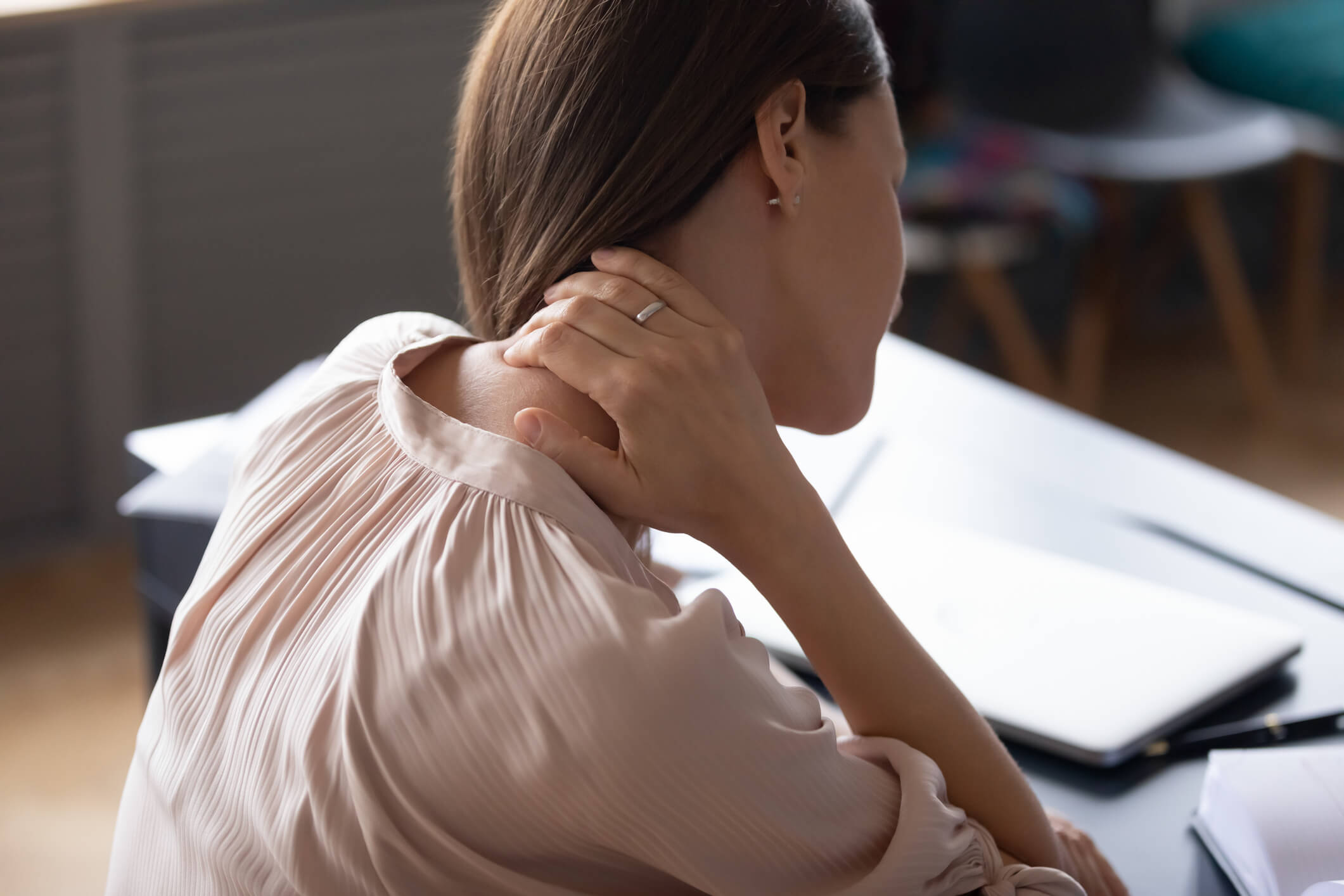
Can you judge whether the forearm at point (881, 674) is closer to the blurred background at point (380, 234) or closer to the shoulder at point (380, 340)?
the shoulder at point (380, 340)

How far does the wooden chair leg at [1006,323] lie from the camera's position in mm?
3053

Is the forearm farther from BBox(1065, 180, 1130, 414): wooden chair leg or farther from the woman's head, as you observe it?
BBox(1065, 180, 1130, 414): wooden chair leg

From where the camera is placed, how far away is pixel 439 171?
289 cm

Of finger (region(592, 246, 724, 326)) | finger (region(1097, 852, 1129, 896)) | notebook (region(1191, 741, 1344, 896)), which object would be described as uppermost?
finger (region(592, 246, 724, 326))

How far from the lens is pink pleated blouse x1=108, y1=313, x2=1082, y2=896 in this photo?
0.66 m

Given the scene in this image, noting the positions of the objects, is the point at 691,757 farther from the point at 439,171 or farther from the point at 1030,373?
the point at 1030,373

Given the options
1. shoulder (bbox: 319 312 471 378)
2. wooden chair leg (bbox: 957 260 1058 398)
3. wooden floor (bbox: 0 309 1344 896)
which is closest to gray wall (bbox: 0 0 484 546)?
wooden floor (bbox: 0 309 1344 896)

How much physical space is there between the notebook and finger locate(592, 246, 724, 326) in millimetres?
418

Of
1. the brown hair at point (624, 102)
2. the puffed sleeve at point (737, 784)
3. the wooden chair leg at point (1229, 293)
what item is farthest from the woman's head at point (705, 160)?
the wooden chair leg at point (1229, 293)

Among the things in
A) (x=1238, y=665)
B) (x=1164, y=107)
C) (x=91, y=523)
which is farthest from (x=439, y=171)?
(x=1238, y=665)

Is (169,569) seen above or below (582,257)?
below

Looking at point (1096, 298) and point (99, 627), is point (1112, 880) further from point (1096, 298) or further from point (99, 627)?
point (1096, 298)

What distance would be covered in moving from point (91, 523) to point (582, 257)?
2097 mm

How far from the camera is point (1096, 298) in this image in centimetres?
311
